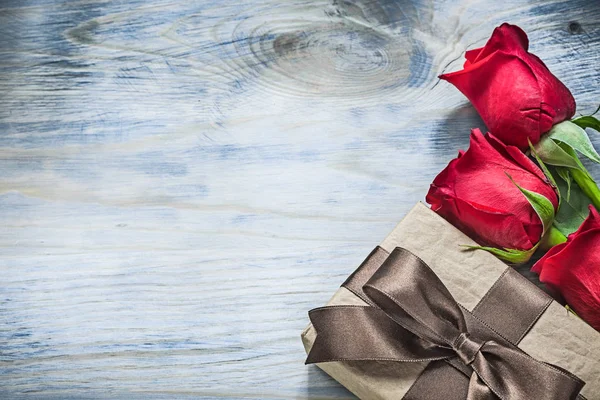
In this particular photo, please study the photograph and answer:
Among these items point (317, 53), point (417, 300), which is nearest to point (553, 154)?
point (417, 300)

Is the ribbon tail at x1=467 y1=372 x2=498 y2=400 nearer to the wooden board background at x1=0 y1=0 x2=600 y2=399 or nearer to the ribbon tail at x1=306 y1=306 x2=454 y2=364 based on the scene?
the ribbon tail at x1=306 y1=306 x2=454 y2=364

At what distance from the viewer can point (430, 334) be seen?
607mm

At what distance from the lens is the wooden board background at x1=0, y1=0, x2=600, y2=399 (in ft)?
2.47

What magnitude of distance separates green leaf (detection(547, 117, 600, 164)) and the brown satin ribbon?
14 centimetres

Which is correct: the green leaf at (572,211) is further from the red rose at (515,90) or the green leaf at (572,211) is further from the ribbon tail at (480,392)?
the ribbon tail at (480,392)

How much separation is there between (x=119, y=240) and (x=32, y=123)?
0.60ft

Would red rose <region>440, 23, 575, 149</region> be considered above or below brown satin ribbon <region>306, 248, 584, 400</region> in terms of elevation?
above

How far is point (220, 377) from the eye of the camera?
740 millimetres

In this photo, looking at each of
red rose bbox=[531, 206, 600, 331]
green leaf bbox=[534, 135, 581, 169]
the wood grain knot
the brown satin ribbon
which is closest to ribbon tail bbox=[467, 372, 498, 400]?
the brown satin ribbon

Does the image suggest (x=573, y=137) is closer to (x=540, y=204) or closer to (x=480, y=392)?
(x=540, y=204)

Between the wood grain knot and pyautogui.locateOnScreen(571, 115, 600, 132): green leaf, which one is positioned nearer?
pyautogui.locateOnScreen(571, 115, 600, 132): green leaf

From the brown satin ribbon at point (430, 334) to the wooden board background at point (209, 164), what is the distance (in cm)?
12

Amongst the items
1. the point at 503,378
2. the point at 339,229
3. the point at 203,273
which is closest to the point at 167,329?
the point at 203,273

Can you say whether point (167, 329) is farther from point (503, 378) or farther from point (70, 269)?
point (503, 378)
